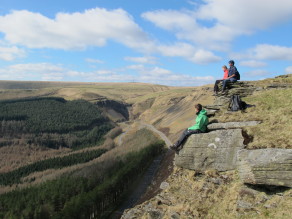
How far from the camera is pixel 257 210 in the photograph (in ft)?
48.8

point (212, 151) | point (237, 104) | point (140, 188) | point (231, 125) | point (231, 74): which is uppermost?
point (231, 74)

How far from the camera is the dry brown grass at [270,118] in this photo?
18.5m

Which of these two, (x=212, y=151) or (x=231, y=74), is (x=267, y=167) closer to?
(x=212, y=151)

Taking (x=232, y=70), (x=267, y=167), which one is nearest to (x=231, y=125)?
(x=267, y=167)

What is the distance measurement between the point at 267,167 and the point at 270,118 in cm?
794

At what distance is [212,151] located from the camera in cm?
2106

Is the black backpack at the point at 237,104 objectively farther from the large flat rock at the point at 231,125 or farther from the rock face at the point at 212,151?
the rock face at the point at 212,151

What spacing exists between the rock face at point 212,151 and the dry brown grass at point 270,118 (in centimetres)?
148

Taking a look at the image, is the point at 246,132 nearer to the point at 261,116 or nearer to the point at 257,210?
the point at 261,116

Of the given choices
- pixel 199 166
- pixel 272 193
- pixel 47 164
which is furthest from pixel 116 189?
pixel 47 164

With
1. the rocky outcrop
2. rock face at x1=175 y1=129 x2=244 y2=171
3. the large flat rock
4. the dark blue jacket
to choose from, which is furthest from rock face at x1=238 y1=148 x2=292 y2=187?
the dark blue jacket

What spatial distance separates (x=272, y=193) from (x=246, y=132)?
633 centimetres

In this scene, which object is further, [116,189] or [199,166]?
[116,189]

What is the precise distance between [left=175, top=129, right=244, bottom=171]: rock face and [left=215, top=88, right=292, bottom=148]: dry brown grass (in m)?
1.48
